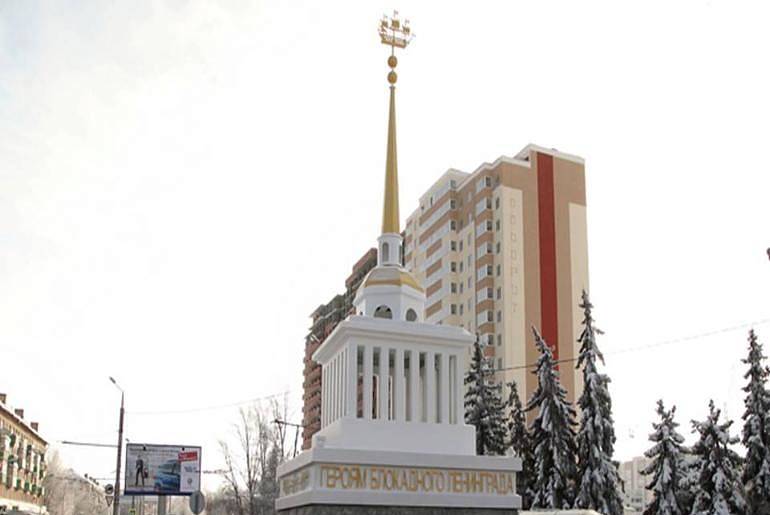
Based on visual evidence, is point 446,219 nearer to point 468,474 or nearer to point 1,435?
point 1,435

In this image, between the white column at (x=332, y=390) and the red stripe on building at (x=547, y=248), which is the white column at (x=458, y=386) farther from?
the red stripe on building at (x=547, y=248)

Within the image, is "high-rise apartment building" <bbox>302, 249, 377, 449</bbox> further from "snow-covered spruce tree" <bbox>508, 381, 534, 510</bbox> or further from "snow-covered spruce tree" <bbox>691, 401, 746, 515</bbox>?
"snow-covered spruce tree" <bbox>691, 401, 746, 515</bbox>

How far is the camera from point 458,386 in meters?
18.0

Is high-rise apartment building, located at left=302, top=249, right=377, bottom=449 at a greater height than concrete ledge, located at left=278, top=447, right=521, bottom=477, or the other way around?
high-rise apartment building, located at left=302, top=249, right=377, bottom=449

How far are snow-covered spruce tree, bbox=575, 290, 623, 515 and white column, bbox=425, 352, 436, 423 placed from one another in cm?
1988

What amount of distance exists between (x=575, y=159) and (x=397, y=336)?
6693 cm

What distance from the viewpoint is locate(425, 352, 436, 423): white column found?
1762 cm

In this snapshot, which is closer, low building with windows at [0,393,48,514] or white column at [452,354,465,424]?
white column at [452,354,465,424]

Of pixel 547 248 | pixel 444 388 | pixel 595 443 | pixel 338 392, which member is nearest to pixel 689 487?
pixel 595 443

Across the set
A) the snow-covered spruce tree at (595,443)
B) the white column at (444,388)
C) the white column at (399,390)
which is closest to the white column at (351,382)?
the white column at (399,390)

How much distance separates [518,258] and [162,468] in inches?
1754

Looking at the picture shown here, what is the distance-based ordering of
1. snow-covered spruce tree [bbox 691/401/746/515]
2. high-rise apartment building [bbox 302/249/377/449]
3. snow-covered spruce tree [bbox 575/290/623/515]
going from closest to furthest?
snow-covered spruce tree [bbox 691/401/746/515], snow-covered spruce tree [bbox 575/290/623/515], high-rise apartment building [bbox 302/249/377/449]

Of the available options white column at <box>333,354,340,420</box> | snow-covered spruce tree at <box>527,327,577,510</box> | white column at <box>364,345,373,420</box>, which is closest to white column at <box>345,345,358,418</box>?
white column at <box>364,345,373,420</box>

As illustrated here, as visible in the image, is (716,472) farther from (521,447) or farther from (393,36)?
(393,36)
